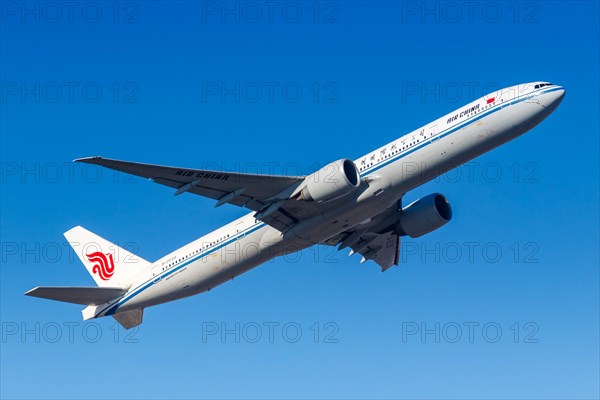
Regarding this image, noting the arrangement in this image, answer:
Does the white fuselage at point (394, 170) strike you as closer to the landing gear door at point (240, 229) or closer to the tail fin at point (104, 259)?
the landing gear door at point (240, 229)

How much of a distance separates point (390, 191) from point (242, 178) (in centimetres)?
696

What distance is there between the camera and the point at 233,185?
38875 mm

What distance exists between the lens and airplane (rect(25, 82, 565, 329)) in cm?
3703

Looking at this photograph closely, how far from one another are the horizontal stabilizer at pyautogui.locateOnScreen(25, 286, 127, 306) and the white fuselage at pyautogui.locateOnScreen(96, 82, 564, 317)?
537 cm

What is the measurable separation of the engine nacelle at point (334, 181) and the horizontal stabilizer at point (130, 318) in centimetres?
1547

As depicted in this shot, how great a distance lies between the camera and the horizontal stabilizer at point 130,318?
47500mm

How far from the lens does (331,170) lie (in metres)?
37.2

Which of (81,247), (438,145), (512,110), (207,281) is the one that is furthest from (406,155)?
(81,247)

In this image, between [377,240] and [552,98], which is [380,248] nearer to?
[377,240]

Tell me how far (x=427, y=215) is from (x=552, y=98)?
1025 cm

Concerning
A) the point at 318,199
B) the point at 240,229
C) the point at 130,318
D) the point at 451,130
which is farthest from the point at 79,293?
the point at 451,130

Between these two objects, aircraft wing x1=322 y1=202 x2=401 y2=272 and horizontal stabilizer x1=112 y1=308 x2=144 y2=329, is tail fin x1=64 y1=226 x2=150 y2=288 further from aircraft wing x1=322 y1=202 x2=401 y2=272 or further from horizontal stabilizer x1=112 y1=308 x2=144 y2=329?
aircraft wing x1=322 y1=202 x2=401 y2=272

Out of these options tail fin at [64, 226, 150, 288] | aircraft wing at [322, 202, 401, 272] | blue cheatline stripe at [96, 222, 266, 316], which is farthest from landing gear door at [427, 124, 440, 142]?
tail fin at [64, 226, 150, 288]

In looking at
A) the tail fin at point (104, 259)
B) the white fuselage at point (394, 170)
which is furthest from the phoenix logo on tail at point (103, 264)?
the white fuselage at point (394, 170)
